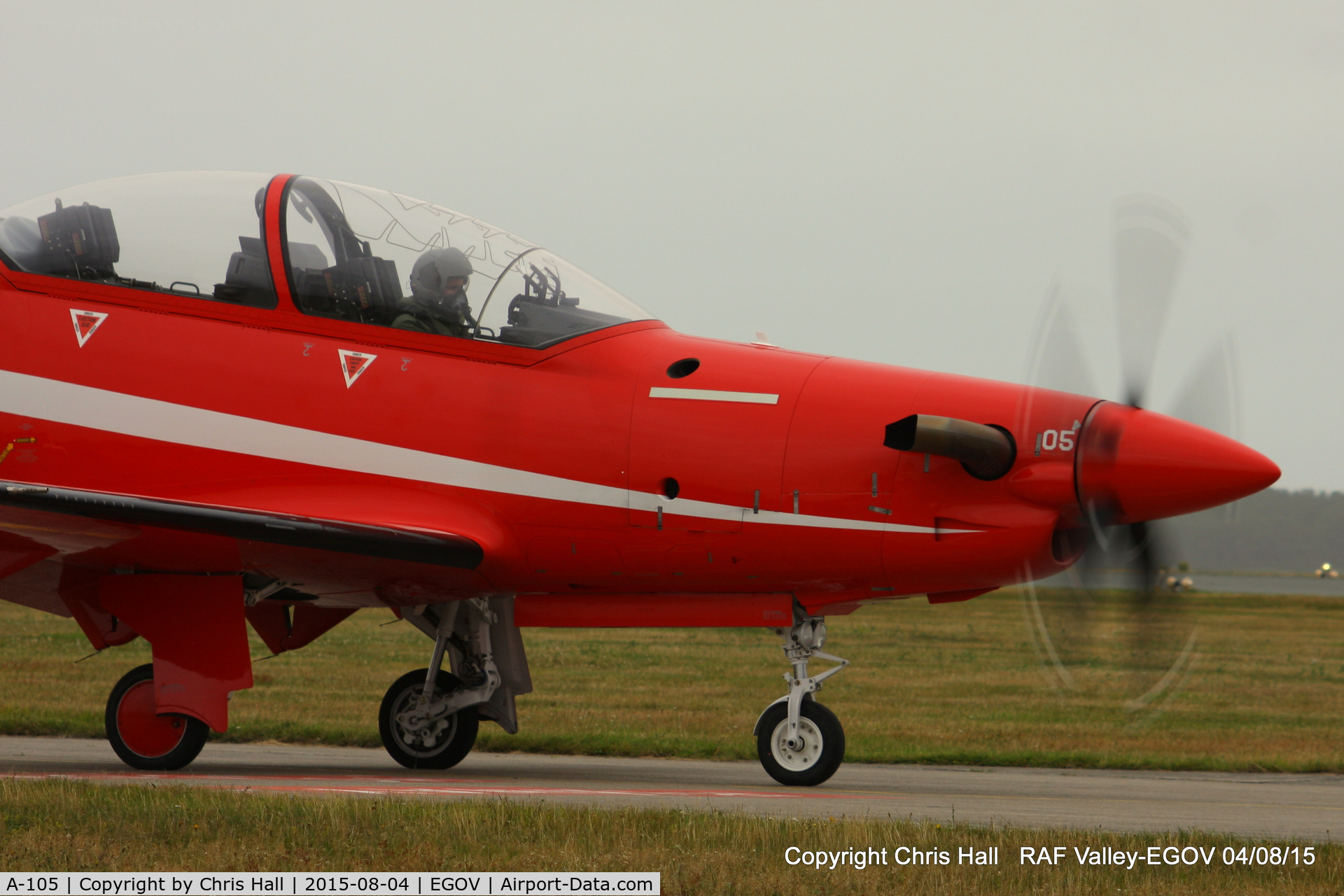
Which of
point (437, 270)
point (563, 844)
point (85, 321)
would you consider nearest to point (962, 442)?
point (563, 844)

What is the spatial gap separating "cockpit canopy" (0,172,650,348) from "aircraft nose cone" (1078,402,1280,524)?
11.8 feet

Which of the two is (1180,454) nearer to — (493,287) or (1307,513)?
(1307,513)

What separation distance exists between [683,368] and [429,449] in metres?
1.87

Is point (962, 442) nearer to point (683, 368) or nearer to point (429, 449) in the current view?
point (683, 368)

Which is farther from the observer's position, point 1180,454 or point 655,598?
point 655,598

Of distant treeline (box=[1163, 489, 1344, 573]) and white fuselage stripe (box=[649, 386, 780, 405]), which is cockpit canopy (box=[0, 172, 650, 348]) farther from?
distant treeline (box=[1163, 489, 1344, 573])

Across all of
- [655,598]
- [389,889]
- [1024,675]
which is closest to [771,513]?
[655,598]

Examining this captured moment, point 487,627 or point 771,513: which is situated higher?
point 771,513

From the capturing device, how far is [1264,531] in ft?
26.8

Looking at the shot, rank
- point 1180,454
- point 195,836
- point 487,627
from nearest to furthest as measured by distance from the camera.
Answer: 1. point 195,836
2. point 1180,454
3. point 487,627

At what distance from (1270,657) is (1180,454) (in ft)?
89.8

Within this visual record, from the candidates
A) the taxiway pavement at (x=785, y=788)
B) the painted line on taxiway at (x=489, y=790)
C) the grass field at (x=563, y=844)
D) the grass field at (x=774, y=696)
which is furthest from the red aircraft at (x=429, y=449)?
the grass field at (x=563, y=844)

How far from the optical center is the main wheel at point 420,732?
11.3m

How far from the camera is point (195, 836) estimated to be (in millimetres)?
6492
